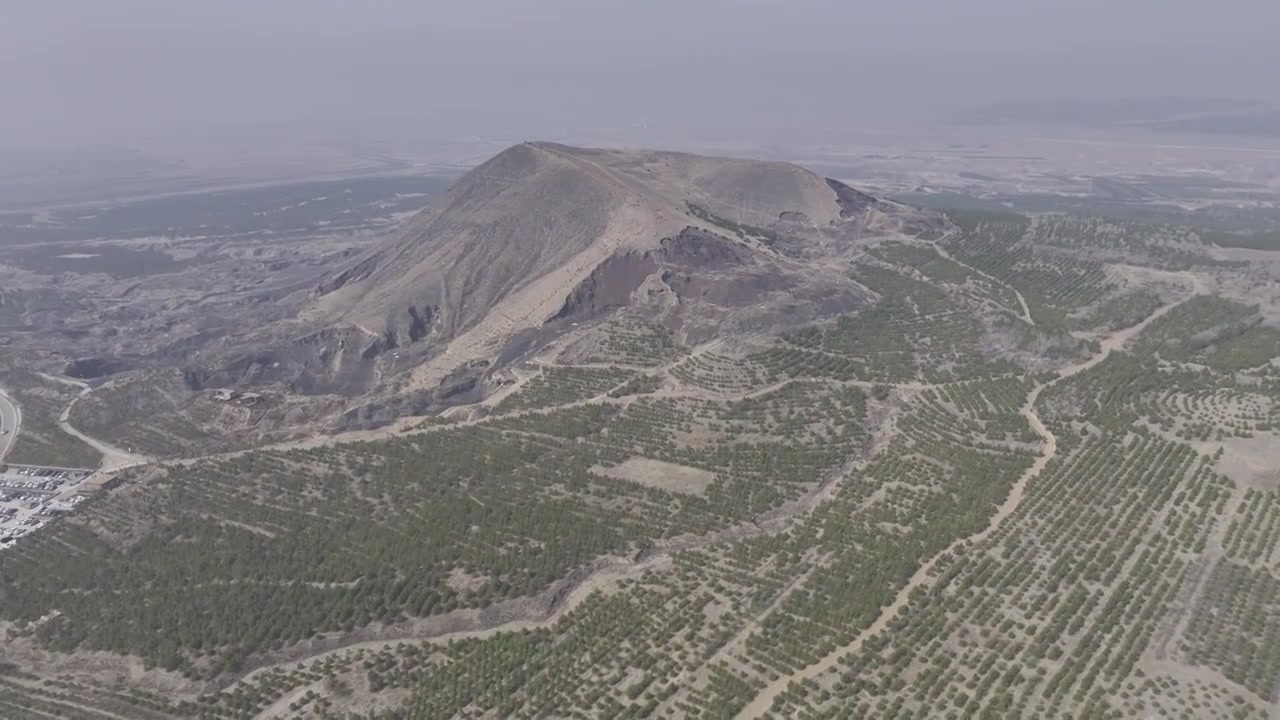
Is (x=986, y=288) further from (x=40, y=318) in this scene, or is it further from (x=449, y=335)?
(x=40, y=318)

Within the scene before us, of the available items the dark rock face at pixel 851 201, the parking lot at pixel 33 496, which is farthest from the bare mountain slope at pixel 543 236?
the parking lot at pixel 33 496

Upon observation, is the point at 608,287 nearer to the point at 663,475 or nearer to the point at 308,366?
the point at 308,366

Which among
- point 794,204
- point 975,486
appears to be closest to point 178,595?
point 975,486

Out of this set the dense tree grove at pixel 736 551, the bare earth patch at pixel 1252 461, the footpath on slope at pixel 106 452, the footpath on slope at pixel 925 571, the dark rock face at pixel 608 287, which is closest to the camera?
the footpath on slope at pixel 925 571

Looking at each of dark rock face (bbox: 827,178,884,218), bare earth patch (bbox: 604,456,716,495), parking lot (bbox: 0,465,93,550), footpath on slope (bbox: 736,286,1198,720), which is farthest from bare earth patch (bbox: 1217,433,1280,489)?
parking lot (bbox: 0,465,93,550)

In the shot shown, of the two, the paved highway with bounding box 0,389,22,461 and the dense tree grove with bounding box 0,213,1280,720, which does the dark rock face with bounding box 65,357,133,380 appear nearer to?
the paved highway with bounding box 0,389,22,461

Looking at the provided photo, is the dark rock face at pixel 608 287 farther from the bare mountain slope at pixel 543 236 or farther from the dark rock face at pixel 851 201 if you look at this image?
the dark rock face at pixel 851 201
